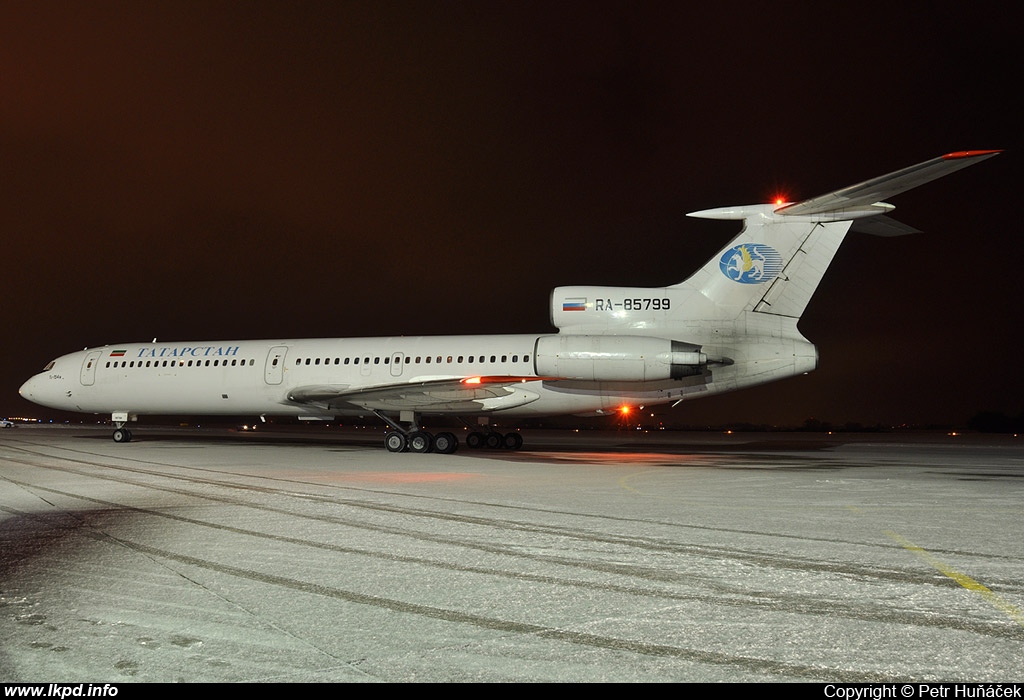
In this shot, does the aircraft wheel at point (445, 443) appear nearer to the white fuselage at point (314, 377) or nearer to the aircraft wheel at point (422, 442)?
the aircraft wheel at point (422, 442)

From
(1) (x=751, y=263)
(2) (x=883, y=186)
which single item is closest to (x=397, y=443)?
(1) (x=751, y=263)

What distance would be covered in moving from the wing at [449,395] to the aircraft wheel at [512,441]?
351 cm

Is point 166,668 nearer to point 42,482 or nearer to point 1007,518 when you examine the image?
point 1007,518

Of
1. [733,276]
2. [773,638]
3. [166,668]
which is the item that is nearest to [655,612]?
[773,638]

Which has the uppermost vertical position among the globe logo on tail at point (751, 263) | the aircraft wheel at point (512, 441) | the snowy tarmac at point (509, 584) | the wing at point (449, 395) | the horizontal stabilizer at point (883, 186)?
the horizontal stabilizer at point (883, 186)

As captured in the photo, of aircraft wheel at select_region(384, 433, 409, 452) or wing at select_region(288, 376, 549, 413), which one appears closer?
wing at select_region(288, 376, 549, 413)

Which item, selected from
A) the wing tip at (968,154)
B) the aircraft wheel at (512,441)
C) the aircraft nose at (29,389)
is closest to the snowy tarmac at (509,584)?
the wing tip at (968,154)

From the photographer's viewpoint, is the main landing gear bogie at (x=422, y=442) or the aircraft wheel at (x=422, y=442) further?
the aircraft wheel at (x=422, y=442)

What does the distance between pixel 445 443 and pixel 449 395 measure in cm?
132

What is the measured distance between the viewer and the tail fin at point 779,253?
1655cm

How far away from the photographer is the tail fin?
54.3 feet

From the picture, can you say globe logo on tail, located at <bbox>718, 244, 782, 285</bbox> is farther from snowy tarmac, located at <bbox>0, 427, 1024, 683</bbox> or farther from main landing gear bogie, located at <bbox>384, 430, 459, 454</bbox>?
main landing gear bogie, located at <bbox>384, 430, 459, 454</bbox>

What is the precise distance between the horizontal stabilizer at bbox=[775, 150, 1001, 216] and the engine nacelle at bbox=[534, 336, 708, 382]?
388cm

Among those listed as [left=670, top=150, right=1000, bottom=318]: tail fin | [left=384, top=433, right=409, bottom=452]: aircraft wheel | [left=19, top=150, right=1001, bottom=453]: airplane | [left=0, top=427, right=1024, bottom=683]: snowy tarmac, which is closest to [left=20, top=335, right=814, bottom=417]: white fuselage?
[left=19, top=150, right=1001, bottom=453]: airplane
